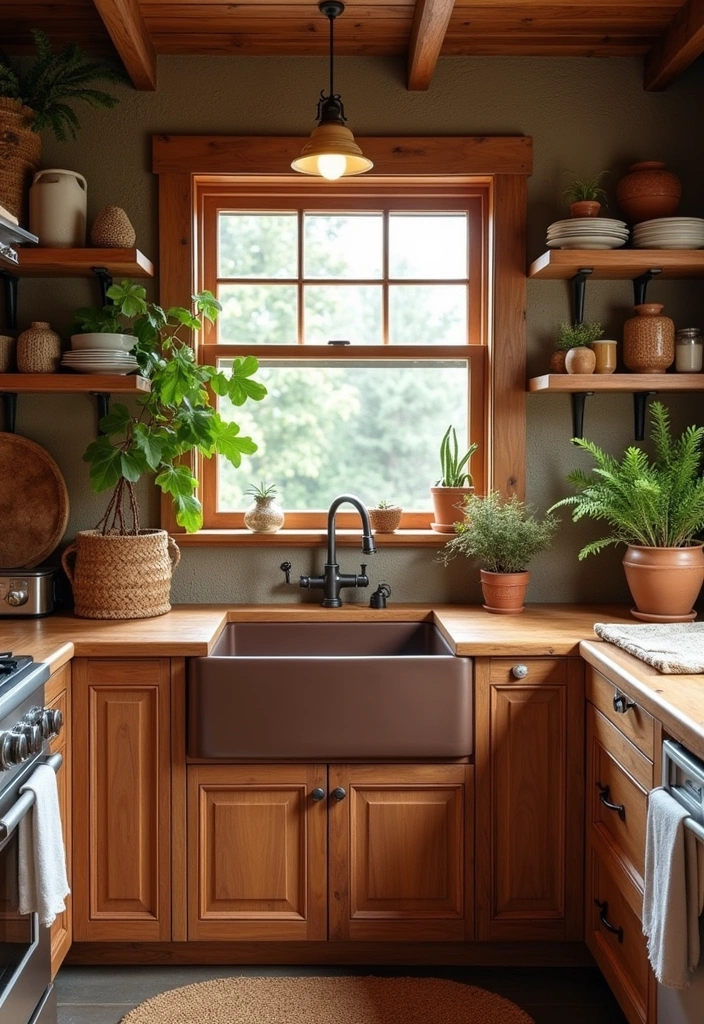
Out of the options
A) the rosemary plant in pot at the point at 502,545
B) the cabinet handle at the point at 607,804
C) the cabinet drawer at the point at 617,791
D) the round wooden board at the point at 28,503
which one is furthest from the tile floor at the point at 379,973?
the round wooden board at the point at 28,503

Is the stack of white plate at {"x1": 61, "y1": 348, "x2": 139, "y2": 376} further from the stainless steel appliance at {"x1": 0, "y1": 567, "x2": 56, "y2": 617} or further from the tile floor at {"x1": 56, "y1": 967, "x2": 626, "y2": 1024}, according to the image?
the tile floor at {"x1": 56, "y1": 967, "x2": 626, "y2": 1024}

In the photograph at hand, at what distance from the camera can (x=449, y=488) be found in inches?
125

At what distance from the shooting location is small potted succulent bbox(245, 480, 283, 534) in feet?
10.4

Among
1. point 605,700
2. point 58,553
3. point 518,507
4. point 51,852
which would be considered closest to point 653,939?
point 605,700

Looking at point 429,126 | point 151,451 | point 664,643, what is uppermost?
point 429,126

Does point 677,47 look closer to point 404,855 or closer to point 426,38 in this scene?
point 426,38

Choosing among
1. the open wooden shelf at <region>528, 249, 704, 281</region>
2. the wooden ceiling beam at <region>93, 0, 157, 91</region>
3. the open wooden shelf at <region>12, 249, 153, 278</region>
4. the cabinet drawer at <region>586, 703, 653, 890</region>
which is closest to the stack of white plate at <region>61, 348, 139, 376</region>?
the open wooden shelf at <region>12, 249, 153, 278</region>

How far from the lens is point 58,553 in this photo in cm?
324

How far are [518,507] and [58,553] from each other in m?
1.53

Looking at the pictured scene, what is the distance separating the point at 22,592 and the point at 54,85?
155cm

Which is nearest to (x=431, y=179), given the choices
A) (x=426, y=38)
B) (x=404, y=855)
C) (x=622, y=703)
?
(x=426, y=38)

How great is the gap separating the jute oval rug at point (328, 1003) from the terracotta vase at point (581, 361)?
5.87ft

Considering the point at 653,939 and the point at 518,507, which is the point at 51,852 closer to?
A: the point at 653,939

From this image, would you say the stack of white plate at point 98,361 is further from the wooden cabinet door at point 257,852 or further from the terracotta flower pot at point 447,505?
the wooden cabinet door at point 257,852
